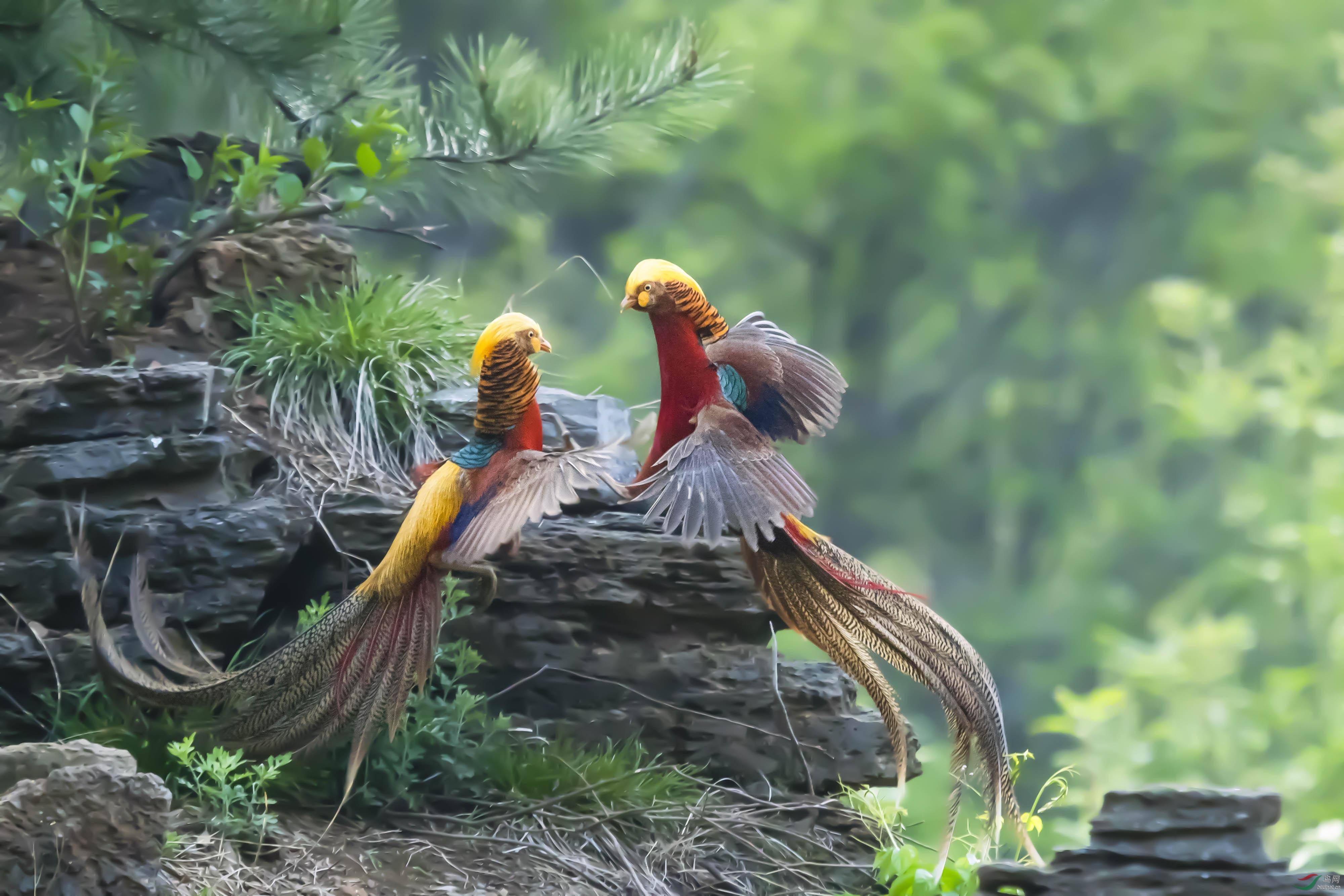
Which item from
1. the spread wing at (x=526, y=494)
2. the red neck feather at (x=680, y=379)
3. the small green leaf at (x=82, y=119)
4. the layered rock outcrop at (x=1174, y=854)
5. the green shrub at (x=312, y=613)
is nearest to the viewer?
the layered rock outcrop at (x=1174, y=854)

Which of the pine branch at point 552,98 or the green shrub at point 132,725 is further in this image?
the pine branch at point 552,98

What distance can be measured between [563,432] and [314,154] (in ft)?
1.88

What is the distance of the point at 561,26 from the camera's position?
126 inches

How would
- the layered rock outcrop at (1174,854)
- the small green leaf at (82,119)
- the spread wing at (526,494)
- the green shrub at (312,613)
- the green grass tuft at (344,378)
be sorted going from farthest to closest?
the green grass tuft at (344,378) → the small green leaf at (82,119) → the green shrub at (312,613) → the spread wing at (526,494) → the layered rock outcrop at (1174,854)

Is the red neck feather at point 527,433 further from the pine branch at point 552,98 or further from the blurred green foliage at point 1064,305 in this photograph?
the blurred green foliage at point 1064,305

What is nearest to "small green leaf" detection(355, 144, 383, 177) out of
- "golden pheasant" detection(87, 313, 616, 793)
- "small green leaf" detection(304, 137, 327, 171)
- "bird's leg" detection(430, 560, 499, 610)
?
"small green leaf" detection(304, 137, 327, 171)

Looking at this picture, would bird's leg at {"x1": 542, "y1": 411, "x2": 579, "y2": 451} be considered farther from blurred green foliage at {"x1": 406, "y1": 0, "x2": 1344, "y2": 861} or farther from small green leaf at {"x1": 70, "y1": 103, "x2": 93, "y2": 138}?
blurred green foliage at {"x1": 406, "y1": 0, "x2": 1344, "y2": 861}

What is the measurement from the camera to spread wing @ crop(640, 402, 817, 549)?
1.15 meters

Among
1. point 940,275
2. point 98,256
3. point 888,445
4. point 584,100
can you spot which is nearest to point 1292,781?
point 888,445

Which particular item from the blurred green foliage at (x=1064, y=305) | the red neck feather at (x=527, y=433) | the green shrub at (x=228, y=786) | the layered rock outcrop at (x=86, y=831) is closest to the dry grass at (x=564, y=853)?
the green shrub at (x=228, y=786)

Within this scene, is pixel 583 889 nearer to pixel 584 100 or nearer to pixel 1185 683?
pixel 584 100

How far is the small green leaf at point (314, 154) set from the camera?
1.58m

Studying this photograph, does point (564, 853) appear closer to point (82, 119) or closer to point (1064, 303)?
point (82, 119)

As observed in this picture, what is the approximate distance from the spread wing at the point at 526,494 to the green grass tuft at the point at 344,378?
505 mm
